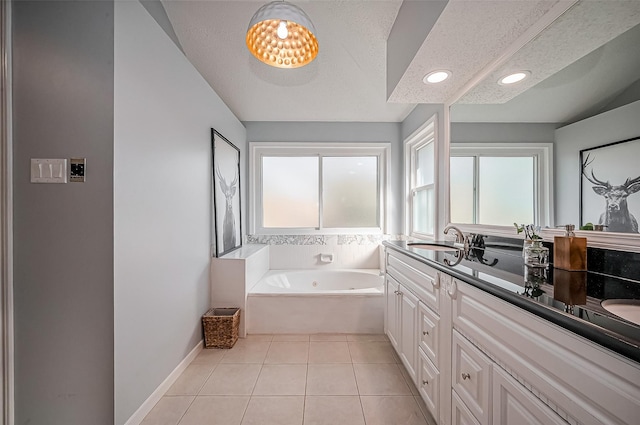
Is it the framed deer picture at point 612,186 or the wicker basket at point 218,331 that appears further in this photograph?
the wicker basket at point 218,331

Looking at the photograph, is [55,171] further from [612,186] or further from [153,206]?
[612,186]

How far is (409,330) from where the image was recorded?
5.60 ft

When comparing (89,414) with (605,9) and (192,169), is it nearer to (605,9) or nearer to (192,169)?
(192,169)

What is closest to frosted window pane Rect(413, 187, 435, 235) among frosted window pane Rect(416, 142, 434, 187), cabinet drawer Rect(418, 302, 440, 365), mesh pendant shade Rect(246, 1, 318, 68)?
frosted window pane Rect(416, 142, 434, 187)

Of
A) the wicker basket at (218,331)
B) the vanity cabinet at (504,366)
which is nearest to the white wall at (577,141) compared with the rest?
the vanity cabinet at (504,366)

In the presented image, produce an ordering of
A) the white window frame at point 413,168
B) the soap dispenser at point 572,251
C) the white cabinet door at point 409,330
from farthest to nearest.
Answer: the white window frame at point 413,168 < the white cabinet door at point 409,330 < the soap dispenser at point 572,251

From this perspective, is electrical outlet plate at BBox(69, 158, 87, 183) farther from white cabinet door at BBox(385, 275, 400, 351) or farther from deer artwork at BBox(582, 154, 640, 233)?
deer artwork at BBox(582, 154, 640, 233)

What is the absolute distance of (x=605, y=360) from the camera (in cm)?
55

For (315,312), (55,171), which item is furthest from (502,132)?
(55,171)

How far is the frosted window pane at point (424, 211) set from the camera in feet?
9.01

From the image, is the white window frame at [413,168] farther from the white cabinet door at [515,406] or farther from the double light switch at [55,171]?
the double light switch at [55,171]

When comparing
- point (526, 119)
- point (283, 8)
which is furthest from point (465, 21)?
point (283, 8)

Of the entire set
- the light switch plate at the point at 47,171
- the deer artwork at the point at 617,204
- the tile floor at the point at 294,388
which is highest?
the light switch plate at the point at 47,171

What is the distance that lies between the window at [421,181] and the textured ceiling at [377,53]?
0.46 m
